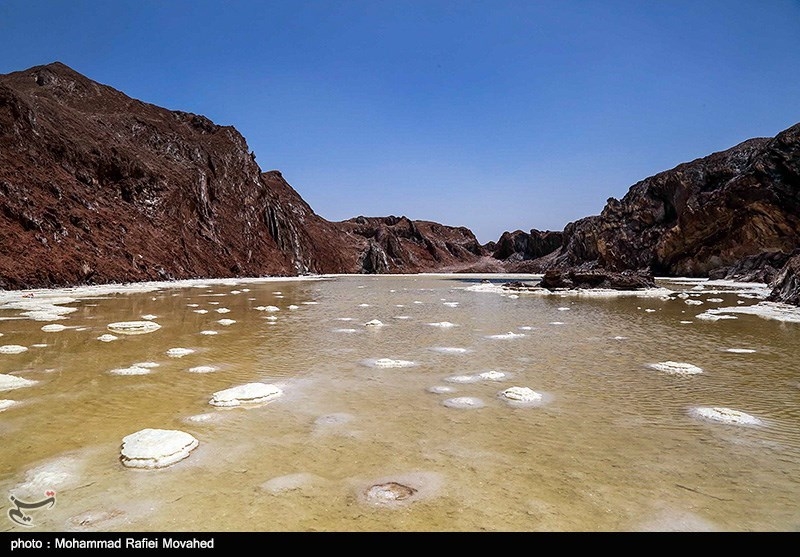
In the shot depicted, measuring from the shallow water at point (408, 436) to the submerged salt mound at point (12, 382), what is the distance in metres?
0.19

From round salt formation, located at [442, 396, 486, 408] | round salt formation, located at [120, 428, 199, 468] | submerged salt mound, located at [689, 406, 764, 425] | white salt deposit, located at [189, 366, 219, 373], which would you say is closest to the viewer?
round salt formation, located at [120, 428, 199, 468]

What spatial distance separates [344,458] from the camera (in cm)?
509

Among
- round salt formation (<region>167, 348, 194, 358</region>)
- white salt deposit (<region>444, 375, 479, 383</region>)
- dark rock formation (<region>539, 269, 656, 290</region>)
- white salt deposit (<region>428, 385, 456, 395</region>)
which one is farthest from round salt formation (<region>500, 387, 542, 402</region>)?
dark rock formation (<region>539, 269, 656, 290</region>)

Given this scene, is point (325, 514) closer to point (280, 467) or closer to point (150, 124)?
point (280, 467)

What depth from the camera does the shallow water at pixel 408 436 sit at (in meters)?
3.91

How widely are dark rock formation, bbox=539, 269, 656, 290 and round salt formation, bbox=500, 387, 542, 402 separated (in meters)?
31.8

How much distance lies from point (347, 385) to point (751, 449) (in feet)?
19.8

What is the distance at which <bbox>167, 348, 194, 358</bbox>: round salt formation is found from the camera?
1065cm

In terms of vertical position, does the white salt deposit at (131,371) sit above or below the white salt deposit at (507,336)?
below

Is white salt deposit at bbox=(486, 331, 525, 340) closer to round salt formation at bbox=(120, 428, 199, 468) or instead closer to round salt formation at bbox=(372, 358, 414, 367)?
round salt formation at bbox=(372, 358, 414, 367)

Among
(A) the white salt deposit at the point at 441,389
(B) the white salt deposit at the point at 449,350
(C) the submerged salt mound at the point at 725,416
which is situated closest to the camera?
(C) the submerged salt mound at the point at 725,416

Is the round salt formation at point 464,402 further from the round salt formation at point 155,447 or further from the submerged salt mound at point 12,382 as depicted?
the submerged salt mound at point 12,382

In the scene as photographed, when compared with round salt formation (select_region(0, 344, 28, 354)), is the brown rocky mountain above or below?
above

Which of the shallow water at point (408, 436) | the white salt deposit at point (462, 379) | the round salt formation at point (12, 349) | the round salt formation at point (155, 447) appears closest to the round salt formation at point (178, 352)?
the shallow water at point (408, 436)
